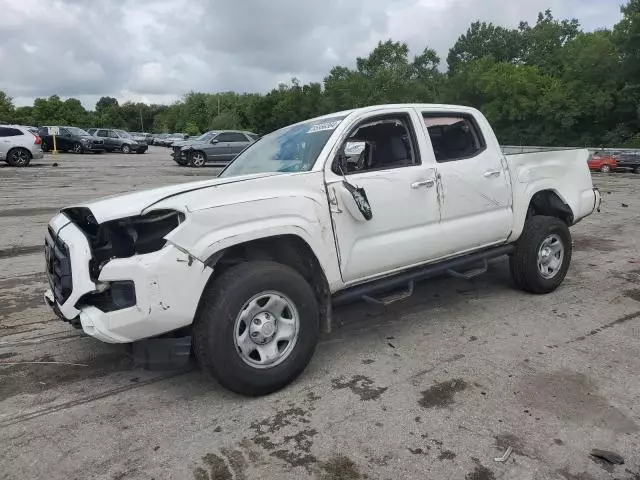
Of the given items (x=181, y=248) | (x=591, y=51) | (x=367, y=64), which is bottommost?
(x=181, y=248)

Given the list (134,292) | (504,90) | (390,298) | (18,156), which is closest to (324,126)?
(390,298)

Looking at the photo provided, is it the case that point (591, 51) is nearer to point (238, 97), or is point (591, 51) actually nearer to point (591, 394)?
point (591, 394)

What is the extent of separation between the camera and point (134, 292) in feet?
9.83

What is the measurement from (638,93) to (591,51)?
18.9 feet

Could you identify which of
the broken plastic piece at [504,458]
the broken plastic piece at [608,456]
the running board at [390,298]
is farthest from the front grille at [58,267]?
the broken plastic piece at [608,456]

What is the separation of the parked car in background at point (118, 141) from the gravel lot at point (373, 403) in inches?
1331

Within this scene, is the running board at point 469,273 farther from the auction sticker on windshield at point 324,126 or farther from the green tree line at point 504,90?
the green tree line at point 504,90

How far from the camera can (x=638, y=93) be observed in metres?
43.3

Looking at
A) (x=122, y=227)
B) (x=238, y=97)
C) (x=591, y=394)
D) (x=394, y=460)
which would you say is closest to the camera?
(x=394, y=460)

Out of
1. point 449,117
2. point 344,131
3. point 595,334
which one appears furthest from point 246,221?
point 595,334

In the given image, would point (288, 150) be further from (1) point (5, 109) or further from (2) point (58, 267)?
(1) point (5, 109)

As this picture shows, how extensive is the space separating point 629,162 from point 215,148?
72.5ft

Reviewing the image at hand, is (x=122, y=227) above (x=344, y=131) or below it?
below

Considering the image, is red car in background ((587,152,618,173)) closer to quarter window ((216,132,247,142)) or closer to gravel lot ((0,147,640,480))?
quarter window ((216,132,247,142))
